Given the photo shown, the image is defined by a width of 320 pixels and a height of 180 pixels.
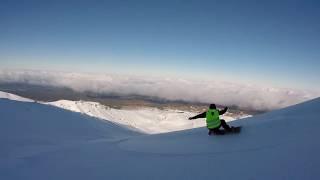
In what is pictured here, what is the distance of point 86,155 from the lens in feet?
37.9

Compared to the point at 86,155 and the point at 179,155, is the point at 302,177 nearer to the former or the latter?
the point at 179,155

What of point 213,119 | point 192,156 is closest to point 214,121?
point 213,119

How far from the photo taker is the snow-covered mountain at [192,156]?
801 cm

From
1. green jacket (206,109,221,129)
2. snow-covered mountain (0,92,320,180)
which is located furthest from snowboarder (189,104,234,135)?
snow-covered mountain (0,92,320,180)

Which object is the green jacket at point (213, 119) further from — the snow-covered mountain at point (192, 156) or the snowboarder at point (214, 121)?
the snow-covered mountain at point (192, 156)

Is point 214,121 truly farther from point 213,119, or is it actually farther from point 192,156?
point 192,156

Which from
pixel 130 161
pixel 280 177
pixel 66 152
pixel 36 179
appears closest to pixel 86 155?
pixel 66 152

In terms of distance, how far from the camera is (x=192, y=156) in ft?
33.4

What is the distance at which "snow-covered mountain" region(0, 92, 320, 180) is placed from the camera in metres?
8.01

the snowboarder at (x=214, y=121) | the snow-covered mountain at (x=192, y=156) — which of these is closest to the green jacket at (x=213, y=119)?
the snowboarder at (x=214, y=121)

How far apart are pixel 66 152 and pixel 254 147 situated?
22.3 ft

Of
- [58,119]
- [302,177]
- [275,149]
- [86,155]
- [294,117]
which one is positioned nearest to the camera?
[302,177]

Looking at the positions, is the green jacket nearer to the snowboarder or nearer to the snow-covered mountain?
the snowboarder

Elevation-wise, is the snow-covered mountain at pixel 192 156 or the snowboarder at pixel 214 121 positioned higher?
the snowboarder at pixel 214 121
